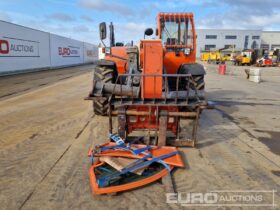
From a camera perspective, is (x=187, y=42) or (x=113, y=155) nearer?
(x=113, y=155)

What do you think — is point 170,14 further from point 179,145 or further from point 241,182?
point 241,182

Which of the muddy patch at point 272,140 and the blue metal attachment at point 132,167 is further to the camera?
the muddy patch at point 272,140

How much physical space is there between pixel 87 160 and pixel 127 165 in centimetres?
76

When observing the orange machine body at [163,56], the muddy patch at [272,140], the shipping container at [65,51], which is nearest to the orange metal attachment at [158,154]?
the orange machine body at [163,56]

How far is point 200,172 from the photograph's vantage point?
337 centimetres

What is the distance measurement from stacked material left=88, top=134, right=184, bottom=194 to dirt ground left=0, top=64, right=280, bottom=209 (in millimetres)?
105

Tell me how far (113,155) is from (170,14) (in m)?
4.59

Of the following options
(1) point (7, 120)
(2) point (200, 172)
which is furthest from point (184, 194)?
(1) point (7, 120)

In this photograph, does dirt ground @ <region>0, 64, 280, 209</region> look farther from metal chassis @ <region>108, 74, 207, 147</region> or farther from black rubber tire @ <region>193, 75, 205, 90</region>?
black rubber tire @ <region>193, 75, 205, 90</region>

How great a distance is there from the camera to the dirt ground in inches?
108

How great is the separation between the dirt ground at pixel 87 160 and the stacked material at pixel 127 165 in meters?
0.10

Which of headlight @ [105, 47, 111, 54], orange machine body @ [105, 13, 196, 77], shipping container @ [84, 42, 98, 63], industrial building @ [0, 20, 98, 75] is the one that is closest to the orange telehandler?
orange machine body @ [105, 13, 196, 77]

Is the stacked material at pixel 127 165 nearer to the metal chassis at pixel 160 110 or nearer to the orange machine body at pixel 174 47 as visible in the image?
the metal chassis at pixel 160 110

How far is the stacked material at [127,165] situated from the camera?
291 cm
